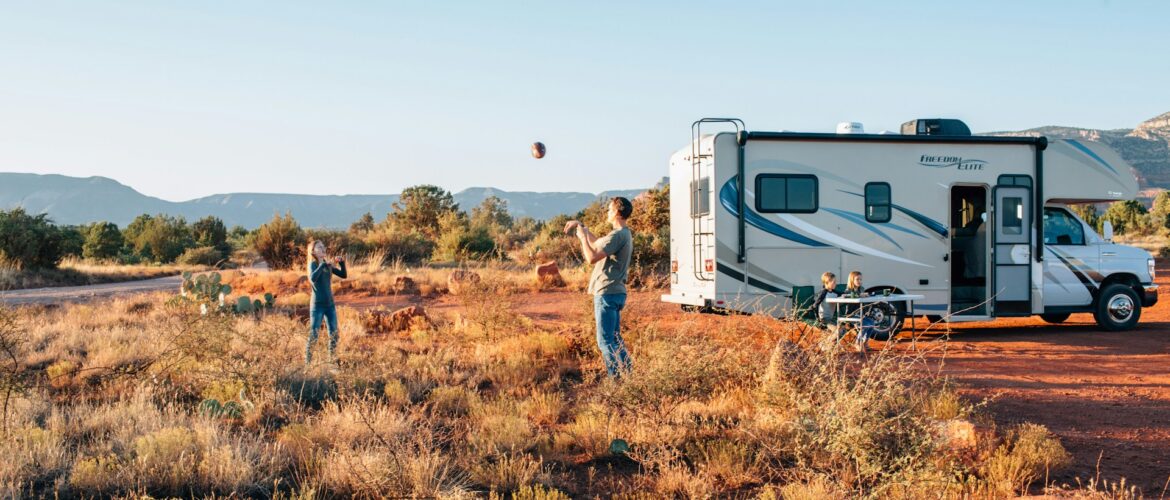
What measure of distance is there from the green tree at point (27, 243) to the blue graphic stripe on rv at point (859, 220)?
22.5 metres

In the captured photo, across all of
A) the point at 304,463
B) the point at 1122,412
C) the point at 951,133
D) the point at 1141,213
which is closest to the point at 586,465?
the point at 304,463

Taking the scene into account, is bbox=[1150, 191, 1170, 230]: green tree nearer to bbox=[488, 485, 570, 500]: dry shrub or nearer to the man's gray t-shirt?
the man's gray t-shirt

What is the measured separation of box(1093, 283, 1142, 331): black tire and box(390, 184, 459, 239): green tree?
24.4 meters

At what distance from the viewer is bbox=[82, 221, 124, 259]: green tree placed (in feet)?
105

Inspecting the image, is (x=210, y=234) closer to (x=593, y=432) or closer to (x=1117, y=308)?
(x=1117, y=308)

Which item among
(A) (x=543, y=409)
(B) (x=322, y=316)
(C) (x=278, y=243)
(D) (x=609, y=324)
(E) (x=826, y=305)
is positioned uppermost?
(C) (x=278, y=243)

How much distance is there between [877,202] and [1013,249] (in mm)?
2010

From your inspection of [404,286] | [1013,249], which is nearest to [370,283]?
[404,286]

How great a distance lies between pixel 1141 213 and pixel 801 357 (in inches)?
1748

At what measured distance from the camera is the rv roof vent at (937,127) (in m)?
10.8

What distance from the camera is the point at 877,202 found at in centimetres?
1055

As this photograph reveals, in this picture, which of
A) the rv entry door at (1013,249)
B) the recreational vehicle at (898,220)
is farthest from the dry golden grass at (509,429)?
the rv entry door at (1013,249)

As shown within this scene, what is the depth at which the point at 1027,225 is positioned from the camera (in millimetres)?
10648

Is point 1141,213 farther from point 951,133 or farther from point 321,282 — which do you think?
point 321,282
